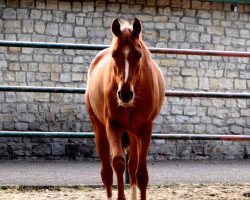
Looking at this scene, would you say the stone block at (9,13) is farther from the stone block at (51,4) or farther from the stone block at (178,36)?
the stone block at (178,36)

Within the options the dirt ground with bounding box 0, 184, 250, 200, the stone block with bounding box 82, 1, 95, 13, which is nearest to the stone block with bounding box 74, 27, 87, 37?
the stone block with bounding box 82, 1, 95, 13

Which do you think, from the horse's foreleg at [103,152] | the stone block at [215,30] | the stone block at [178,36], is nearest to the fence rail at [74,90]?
the horse's foreleg at [103,152]

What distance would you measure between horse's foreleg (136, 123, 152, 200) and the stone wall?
7620 millimetres

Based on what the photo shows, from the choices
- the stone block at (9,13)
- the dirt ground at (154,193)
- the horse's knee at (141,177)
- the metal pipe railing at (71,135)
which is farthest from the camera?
the stone block at (9,13)

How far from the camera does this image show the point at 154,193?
6102 mm

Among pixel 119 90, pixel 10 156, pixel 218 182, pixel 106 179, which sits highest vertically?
pixel 119 90

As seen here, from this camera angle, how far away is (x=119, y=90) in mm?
4156

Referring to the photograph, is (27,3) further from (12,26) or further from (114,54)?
(114,54)

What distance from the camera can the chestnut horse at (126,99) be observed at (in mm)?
4273

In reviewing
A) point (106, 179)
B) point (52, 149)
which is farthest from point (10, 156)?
point (106, 179)

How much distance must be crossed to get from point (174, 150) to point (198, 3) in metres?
3.19

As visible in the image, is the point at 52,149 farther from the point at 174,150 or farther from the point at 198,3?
the point at 198,3

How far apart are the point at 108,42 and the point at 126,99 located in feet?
28.5

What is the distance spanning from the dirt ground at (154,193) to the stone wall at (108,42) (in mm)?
6047
